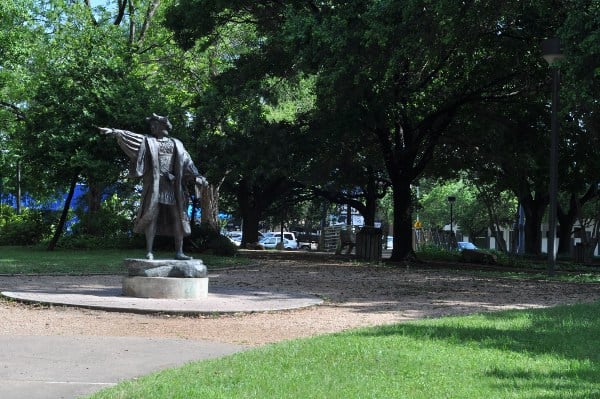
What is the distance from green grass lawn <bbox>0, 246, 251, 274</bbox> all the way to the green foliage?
15.1 feet

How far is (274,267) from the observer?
2341 centimetres

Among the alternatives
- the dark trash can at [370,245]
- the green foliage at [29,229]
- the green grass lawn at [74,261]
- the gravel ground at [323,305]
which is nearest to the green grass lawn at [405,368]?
the gravel ground at [323,305]

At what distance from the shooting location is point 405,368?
677 centimetres

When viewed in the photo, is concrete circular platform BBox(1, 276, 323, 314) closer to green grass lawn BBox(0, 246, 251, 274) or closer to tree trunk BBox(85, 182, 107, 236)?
green grass lawn BBox(0, 246, 251, 274)

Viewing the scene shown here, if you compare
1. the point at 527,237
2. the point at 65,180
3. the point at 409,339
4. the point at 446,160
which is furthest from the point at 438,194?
the point at 409,339

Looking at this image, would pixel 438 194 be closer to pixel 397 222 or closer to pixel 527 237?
pixel 527 237

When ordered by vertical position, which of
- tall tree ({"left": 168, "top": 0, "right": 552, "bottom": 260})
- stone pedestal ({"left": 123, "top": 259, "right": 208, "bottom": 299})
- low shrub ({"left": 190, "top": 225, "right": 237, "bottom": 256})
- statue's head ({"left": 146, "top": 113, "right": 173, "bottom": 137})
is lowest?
stone pedestal ({"left": 123, "top": 259, "right": 208, "bottom": 299})

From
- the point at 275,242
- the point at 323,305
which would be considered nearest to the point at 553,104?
the point at 323,305

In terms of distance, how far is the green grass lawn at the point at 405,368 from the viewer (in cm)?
590

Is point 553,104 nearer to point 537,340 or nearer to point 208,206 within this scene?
point 208,206

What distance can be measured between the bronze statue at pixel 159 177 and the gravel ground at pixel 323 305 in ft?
7.48

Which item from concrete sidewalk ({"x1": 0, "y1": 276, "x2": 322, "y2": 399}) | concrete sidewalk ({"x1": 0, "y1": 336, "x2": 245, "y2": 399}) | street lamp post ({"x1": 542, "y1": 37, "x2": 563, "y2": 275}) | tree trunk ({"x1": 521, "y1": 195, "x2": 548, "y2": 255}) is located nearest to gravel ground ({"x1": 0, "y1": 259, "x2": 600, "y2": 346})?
concrete sidewalk ({"x1": 0, "y1": 276, "x2": 322, "y2": 399})

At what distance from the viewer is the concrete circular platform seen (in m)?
11.8

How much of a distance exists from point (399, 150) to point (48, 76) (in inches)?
505
